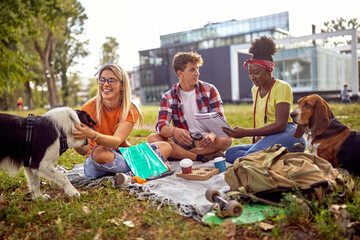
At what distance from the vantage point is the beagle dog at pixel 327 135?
3660 millimetres

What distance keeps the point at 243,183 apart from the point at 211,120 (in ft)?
4.39

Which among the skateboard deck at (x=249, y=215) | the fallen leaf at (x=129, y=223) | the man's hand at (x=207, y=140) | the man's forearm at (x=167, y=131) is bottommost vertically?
the fallen leaf at (x=129, y=223)

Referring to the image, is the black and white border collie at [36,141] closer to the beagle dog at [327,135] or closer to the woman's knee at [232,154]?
the woman's knee at [232,154]

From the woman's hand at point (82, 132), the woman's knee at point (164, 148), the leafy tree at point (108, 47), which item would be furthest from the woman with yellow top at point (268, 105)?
the leafy tree at point (108, 47)

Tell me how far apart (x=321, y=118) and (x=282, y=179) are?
1.38 metres

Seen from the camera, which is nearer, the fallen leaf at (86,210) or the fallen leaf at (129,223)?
the fallen leaf at (129,223)

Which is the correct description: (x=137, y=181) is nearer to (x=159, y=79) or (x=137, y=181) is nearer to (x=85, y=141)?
(x=85, y=141)

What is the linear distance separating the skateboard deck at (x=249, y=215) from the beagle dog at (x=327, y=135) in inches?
56.3

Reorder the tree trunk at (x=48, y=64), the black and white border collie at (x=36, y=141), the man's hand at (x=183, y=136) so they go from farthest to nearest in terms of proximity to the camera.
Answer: the tree trunk at (x=48, y=64) → the man's hand at (x=183, y=136) → the black and white border collie at (x=36, y=141)

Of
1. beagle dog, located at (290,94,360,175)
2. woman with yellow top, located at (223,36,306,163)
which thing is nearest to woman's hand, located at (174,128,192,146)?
woman with yellow top, located at (223,36,306,163)

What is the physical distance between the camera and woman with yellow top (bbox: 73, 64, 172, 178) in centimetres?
396

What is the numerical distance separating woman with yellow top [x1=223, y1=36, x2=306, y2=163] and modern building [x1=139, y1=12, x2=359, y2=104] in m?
17.1

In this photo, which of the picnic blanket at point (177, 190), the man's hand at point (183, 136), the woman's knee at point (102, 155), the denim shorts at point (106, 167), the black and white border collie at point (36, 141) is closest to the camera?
the picnic blanket at point (177, 190)

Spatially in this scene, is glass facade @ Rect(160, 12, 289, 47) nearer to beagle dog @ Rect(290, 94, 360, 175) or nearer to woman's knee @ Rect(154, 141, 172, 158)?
woman's knee @ Rect(154, 141, 172, 158)
